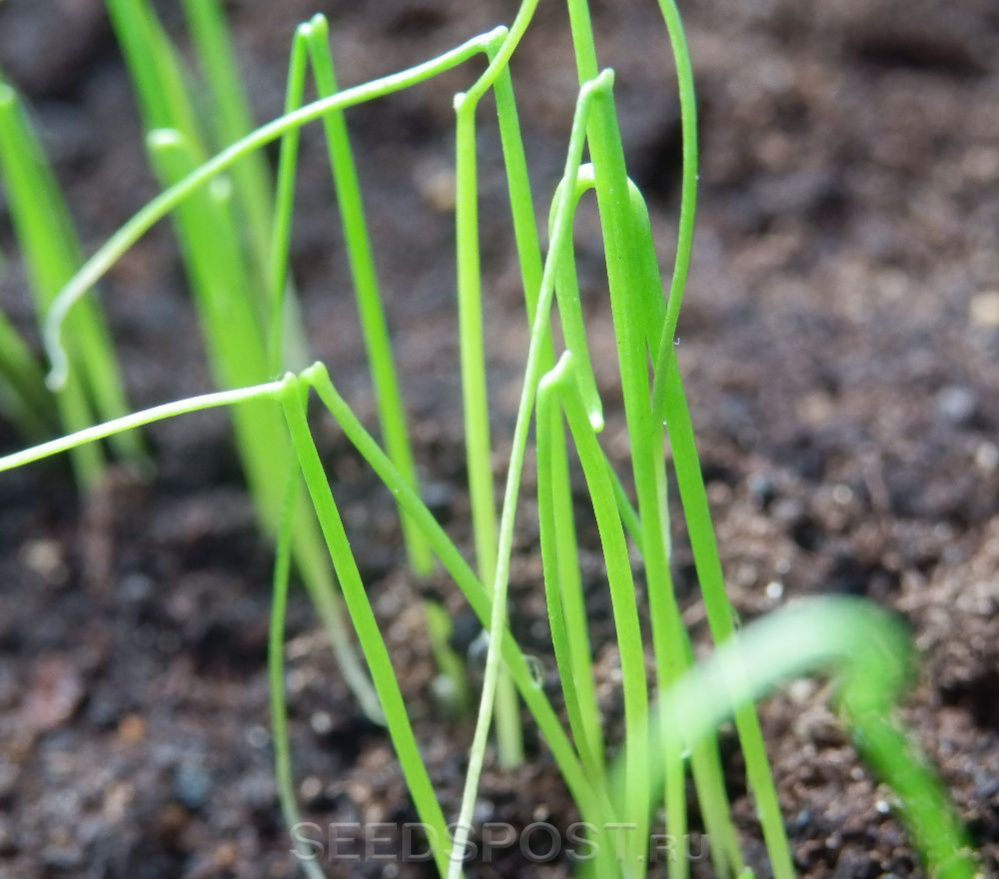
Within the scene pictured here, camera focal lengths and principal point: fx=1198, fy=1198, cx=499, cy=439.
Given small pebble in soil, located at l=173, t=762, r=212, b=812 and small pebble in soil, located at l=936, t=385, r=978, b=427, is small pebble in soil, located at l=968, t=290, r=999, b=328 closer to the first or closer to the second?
small pebble in soil, located at l=936, t=385, r=978, b=427

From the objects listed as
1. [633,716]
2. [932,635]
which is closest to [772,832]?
[633,716]

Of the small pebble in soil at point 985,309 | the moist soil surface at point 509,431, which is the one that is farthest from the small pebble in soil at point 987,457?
the small pebble in soil at point 985,309

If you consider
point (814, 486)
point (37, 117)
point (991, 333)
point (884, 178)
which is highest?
point (37, 117)

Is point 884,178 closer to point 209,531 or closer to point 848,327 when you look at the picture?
point 848,327

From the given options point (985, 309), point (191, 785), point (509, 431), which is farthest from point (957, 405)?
point (191, 785)

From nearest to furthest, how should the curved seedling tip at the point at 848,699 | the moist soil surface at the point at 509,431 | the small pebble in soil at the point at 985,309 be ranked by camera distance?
the curved seedling tip at the point at 848,699
the moist soil surface at the point at 509,431
the small pebble in soil at the point at 985,309

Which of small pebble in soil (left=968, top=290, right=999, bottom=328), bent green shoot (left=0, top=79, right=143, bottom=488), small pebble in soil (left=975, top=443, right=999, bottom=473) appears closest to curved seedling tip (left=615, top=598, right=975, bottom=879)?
small pebble in soil (left=975, top=443, right=999, bottom=473)

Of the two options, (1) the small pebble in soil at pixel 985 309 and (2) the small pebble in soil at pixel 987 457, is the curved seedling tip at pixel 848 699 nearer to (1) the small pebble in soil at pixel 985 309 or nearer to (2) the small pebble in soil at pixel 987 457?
(2) the small pebble in soil at pixel 987 457
